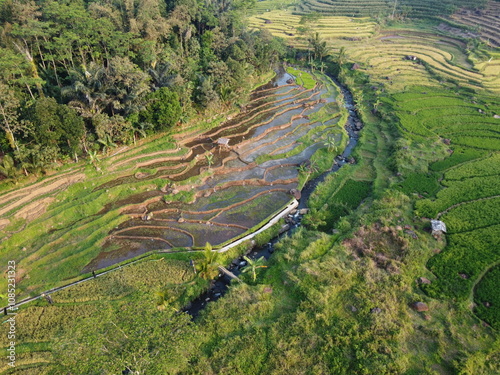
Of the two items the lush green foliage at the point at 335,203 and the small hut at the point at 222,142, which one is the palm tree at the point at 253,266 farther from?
the small hut at the point at 222,142

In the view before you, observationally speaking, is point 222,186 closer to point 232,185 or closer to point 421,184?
point 232,185

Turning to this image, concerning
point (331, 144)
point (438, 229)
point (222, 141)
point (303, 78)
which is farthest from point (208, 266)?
point (303, 78)

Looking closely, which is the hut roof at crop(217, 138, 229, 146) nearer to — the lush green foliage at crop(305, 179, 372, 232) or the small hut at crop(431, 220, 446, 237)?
the lush green foliage at crop(305, 179, 372, 232)

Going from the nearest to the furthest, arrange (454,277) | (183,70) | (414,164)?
(454,277) → (414,164) → (183,70)

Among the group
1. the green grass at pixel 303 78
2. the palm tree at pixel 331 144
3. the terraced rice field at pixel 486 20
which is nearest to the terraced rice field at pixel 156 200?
the palm tree at pixel 331 144

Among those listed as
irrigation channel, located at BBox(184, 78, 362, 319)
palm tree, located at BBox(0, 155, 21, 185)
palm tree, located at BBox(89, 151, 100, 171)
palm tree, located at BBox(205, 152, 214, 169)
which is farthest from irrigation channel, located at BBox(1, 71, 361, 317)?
palm tree, located at BBox(0, 155, 21, 185)

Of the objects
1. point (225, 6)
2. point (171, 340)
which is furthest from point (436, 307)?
point (225, 6)

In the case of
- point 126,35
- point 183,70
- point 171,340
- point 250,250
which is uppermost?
point 126,35

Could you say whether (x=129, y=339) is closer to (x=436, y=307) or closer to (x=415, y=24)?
(x=436, y=307)
